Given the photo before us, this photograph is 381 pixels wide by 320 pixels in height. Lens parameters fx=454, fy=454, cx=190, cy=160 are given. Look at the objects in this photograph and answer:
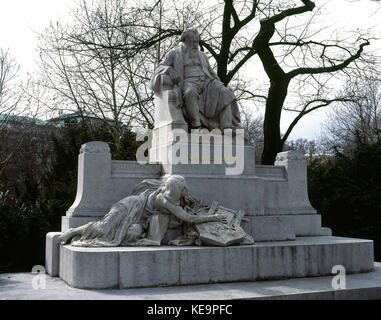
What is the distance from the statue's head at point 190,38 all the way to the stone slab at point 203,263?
13.2 feet

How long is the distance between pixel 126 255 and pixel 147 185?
1716 mm

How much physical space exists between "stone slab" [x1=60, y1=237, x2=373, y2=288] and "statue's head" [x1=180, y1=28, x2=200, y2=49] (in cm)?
402

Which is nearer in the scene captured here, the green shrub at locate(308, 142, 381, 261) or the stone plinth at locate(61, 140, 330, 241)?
the stone plinth at locate(61, 140, 330, 241)

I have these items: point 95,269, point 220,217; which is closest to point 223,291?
point 220,217

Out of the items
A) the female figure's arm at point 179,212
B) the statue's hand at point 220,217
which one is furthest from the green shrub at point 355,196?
the female figure's arm at point 179,212

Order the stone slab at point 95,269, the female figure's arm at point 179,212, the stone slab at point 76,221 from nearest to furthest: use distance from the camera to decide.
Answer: the stone slab at point 95,269 < the female figure's arm at point 179,212 < the stone slab at point 76,221

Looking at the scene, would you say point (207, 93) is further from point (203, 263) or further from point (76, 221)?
point (203, 263)

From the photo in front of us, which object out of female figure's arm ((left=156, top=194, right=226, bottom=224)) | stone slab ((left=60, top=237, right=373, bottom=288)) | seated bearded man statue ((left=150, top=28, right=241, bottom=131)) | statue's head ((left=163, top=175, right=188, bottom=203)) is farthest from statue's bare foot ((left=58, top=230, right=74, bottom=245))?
seated bearded man statue ((left=150, top=28, right=241, bottom=131))

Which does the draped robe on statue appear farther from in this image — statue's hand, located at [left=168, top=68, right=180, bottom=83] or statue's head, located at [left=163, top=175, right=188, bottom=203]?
statue's head, located at [left=163, top=175, right=188, bottom=203]

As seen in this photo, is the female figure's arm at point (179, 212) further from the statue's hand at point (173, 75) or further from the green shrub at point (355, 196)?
the green shrub at point (355, 196)

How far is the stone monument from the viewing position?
6.05m

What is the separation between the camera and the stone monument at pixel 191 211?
6.05 meters

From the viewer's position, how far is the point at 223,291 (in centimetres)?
571
